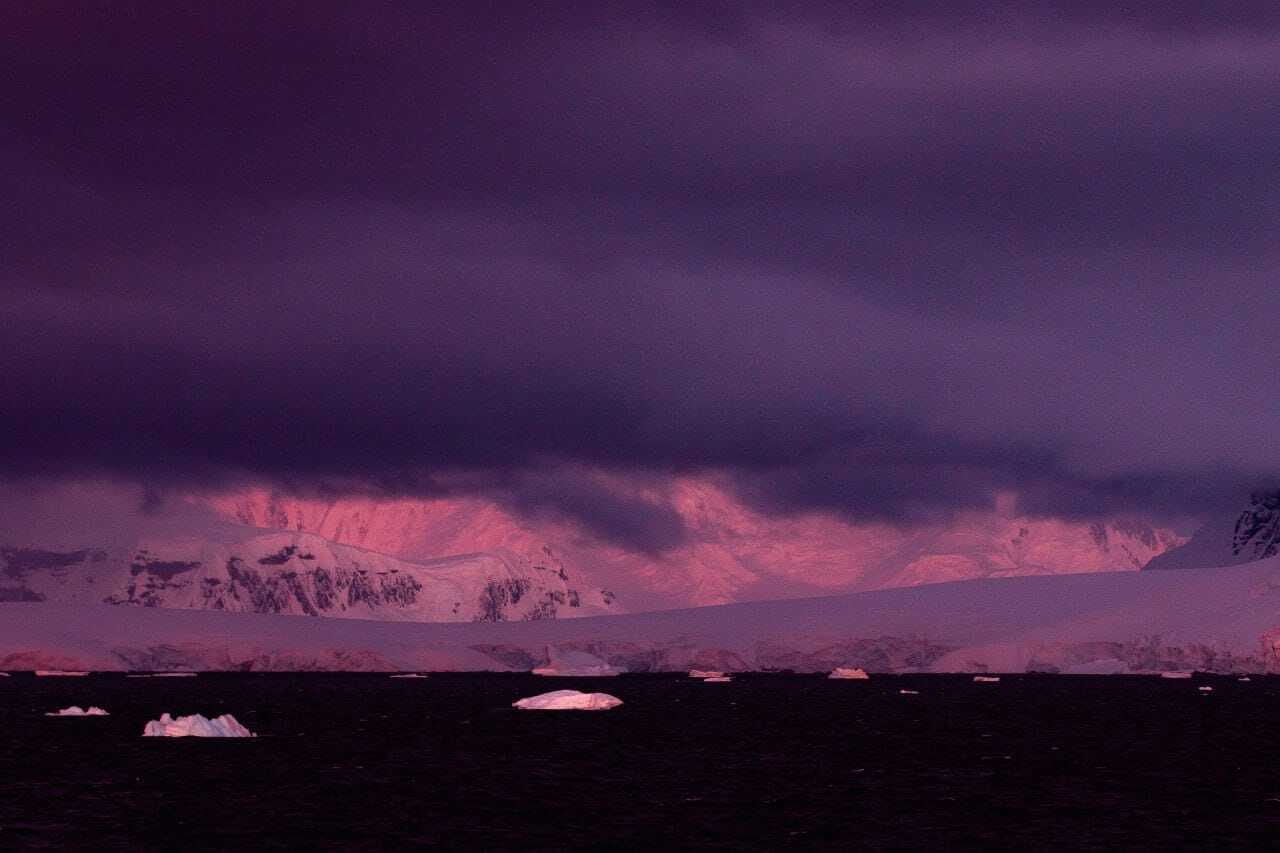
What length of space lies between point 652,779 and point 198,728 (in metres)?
27.7

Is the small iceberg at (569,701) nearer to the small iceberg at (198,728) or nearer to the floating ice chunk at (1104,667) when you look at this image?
the small iceberg at (198,728)

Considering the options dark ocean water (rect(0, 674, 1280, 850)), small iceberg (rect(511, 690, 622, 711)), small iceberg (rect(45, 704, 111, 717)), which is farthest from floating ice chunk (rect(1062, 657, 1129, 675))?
small iceberg (rect(45, 704, 111, 717))

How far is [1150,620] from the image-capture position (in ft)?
652

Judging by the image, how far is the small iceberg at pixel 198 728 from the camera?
278ft

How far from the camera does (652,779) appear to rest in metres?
66.4

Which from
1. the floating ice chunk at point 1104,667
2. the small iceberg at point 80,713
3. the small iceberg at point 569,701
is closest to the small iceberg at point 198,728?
the small iceberg at point 80,713

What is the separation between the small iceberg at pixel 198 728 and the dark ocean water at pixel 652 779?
1.60 m

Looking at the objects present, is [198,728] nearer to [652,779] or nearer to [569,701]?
[652,779]

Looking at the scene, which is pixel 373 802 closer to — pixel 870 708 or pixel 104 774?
pixel 104 774

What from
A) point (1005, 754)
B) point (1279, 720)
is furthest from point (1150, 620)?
point (1005, 754)

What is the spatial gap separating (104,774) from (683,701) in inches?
Answer: 3007

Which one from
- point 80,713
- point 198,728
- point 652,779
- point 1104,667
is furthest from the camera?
point 1104,667

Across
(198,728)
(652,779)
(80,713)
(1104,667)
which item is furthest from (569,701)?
(1104,667)

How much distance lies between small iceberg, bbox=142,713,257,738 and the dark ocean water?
63.1 inches
